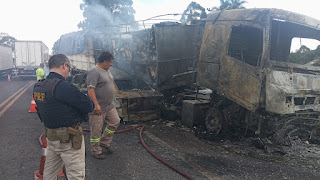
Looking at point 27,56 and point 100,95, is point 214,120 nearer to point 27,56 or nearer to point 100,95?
point 100,95

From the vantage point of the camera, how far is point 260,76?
4230mm

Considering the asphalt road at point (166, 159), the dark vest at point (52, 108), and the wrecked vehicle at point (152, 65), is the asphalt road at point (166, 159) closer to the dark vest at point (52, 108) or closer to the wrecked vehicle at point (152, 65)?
Answer: the wrecked vehicle at point (152, 65)

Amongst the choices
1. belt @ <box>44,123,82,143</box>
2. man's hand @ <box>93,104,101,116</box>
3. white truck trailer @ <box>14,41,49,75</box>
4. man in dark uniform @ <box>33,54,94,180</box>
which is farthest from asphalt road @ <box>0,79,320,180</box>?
white truck trailer @ <box>14,41,49,75</box>

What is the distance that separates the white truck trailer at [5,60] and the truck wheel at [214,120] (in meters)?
18.4

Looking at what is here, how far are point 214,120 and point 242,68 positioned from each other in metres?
1.47

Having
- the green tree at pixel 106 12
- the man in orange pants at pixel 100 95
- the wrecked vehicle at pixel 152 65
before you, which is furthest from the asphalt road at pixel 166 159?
the green tree at pixel 106 12

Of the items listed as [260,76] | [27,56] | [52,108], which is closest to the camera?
[52,108]

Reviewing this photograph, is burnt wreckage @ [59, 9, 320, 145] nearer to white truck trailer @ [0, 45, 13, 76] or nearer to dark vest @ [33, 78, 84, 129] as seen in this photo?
dark vest @ [33, 78, 84, 129]

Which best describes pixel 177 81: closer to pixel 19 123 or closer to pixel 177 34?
pixel 177 34

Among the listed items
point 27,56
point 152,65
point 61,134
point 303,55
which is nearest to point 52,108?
point 61,134

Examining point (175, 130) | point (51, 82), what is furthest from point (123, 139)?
point (51, 82)

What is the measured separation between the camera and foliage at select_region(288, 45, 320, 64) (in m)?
5.70

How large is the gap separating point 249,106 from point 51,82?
3561mm

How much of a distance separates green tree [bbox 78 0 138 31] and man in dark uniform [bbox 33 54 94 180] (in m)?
20.0
